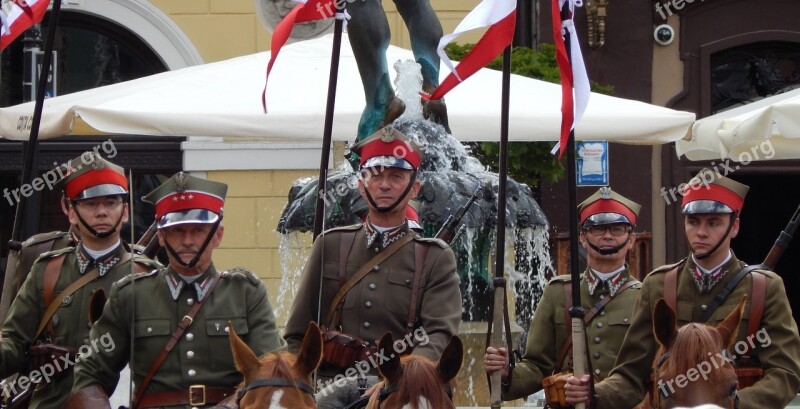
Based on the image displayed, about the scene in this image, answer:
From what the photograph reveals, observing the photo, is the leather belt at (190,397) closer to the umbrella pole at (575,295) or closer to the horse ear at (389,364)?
the horse ear at (389,364)

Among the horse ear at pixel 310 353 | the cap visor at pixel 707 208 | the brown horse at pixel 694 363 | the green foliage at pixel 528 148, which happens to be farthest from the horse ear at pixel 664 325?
the green foliage at pixel 528 148

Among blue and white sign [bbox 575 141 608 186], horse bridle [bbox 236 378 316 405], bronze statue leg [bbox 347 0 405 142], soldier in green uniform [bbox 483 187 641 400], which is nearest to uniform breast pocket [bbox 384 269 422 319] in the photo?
soldier in green uniform [bbox 483 187 641 400]

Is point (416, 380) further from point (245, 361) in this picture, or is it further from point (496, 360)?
point (496, 360)

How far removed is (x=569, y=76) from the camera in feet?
21.7

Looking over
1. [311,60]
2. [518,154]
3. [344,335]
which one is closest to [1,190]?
[518,154]

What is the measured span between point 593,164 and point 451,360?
10111 millimetres

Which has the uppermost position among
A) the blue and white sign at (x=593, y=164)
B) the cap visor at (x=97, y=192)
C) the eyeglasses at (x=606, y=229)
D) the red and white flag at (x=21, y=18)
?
the red and white flag at (x=21, y=18)

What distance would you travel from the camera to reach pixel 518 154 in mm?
13570

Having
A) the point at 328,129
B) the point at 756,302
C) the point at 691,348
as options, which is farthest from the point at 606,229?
the point at 691,348

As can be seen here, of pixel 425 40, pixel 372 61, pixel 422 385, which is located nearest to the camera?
pixel 422 385

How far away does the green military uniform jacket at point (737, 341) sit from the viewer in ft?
21.6

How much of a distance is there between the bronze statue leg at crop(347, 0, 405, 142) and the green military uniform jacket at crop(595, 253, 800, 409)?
1896 mm

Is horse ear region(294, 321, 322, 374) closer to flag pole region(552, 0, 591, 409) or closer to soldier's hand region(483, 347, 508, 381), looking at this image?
soldier's hand region(483, 347, 508, 381)

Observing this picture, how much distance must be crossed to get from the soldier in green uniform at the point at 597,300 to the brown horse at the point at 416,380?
77.6 inches
